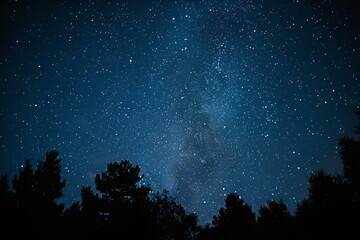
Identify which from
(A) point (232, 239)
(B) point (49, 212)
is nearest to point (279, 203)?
(A) point (232, 239)

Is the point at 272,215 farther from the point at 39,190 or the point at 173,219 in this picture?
the point at 39,190

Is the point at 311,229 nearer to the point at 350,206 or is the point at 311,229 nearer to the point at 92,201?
the point at 350,206

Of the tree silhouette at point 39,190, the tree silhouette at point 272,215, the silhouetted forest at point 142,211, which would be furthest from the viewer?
the tree silhouette at point 272,215

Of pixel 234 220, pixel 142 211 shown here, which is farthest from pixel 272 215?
pixel 142 211

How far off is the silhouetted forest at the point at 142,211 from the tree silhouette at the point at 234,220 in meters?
0.08

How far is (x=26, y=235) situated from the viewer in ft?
30.1

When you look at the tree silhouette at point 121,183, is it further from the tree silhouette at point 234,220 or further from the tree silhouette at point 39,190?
the tree silhouette at point 234,220

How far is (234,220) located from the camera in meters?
27.5

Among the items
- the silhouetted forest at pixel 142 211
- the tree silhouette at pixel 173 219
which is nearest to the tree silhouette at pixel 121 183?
the silhouetted forest at pixel 142 211

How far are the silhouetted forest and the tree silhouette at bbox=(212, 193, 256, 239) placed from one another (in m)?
0.08

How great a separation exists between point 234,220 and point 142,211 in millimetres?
22241

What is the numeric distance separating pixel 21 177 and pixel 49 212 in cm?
382

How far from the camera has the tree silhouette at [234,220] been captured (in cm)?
2561

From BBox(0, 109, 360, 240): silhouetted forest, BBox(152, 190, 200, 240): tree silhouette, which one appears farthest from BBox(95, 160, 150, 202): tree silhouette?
BBox(152, 190, 200, 240): tree silhouette
